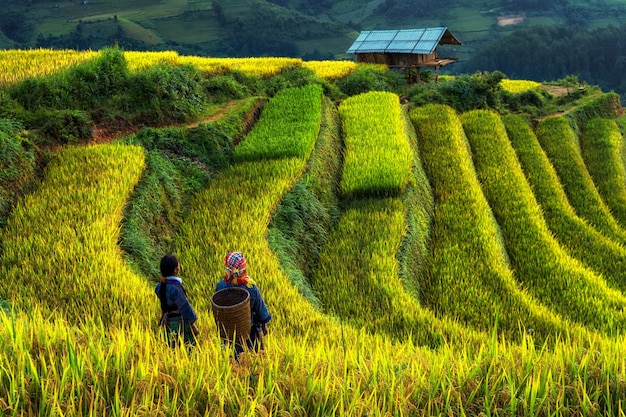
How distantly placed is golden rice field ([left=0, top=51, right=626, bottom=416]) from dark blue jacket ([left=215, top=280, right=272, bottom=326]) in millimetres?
159

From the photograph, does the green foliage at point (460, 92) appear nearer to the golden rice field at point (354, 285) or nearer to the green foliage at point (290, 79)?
the golden rice field at point (354, 285)

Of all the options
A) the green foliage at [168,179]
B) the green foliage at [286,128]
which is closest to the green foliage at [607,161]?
the green foliage at [286,128]

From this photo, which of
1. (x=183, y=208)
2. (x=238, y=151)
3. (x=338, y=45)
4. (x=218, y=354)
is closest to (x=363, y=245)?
(x=183, y=208)

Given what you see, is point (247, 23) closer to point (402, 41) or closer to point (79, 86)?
point (402, 41)

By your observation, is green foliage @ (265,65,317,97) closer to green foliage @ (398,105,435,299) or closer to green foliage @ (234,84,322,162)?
green foliage @ (234,84,322,162)

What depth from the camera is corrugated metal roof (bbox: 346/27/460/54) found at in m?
19.0

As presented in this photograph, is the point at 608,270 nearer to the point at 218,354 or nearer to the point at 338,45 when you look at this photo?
the point at 218,354

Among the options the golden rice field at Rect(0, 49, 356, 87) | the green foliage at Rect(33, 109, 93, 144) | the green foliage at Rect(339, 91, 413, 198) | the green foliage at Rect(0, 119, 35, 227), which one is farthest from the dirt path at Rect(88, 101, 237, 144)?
the green foliage at Rect(339, 91, 413, 198)

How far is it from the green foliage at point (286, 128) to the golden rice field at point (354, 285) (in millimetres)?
61

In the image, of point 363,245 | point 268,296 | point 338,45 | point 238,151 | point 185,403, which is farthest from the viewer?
point 338,45

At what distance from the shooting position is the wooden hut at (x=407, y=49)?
1919 centimetres

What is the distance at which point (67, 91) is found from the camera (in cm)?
841

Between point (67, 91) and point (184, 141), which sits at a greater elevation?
point (67, 91)

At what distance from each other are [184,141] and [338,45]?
293 ft
